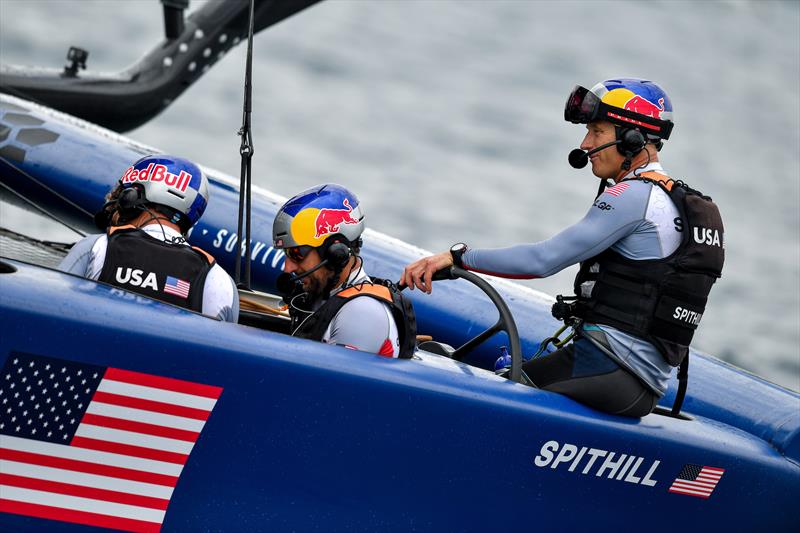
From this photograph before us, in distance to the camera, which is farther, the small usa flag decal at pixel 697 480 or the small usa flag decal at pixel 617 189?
the small usa flag decal at pixel 697 480

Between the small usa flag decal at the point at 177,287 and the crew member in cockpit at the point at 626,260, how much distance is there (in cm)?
64

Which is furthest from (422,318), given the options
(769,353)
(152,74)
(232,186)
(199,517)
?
(769,353)

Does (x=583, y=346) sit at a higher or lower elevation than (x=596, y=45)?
lower

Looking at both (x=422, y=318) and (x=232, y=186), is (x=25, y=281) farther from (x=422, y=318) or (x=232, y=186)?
(x=232, y=186)

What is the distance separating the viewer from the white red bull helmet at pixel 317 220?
3484 millimetres

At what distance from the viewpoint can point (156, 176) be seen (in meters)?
3.52


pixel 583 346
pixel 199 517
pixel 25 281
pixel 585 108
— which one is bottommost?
pixel 199 517

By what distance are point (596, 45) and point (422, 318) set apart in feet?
52.9

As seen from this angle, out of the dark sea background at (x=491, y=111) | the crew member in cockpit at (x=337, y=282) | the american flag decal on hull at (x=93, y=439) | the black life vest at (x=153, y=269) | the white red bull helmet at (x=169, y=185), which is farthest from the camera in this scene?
the dark sea background at (x=491, y=111)

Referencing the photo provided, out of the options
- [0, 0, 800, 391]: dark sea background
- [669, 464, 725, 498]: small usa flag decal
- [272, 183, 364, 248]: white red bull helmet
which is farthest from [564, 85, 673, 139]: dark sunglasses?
[0, 0, 800, 391]: dark sea background

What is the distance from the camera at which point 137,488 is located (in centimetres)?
307

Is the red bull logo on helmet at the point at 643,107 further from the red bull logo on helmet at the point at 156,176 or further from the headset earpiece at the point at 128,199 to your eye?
the headset earpiece at the point at 128,199

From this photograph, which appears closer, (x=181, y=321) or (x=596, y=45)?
(x=181, y=321)

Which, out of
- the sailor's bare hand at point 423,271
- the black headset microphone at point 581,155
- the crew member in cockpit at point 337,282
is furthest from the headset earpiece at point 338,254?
the black headset microphone at point 581,155
